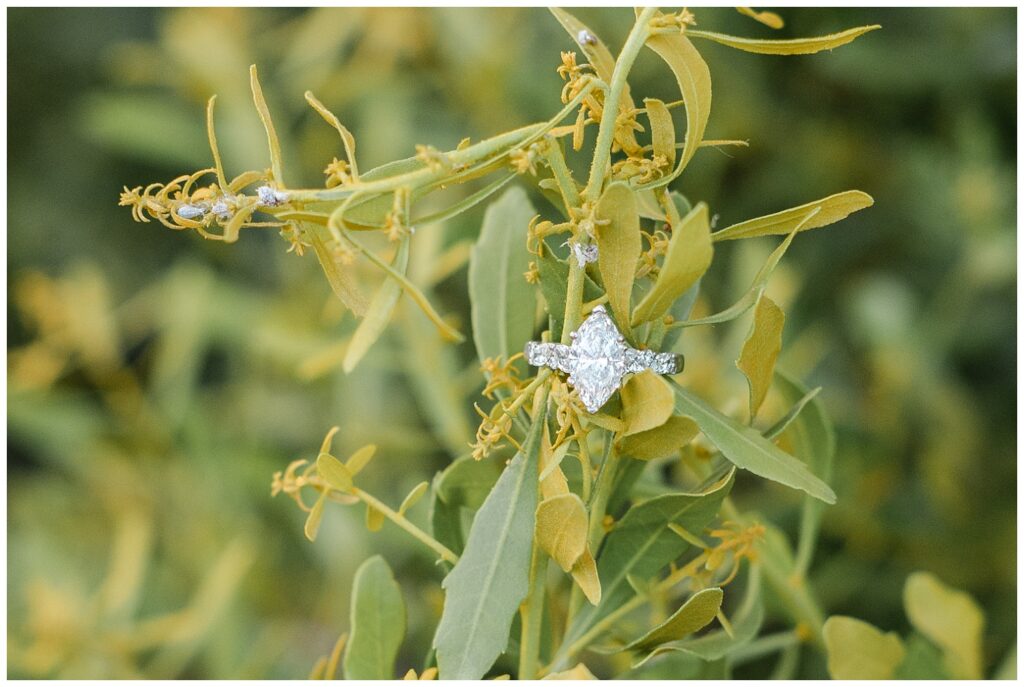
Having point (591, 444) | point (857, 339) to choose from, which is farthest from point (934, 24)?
point (591, 444)

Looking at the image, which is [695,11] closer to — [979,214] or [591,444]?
A: [979,214]

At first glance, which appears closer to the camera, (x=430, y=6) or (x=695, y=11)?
(x=695, y=11)

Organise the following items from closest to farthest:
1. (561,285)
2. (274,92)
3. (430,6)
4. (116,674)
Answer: (561,285) < (116,674) < (430,6) < (274,92)

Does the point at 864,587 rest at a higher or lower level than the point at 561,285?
lower

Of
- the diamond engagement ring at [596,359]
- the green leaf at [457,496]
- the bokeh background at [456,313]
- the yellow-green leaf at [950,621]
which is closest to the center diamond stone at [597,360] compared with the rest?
the diamond engagement ring at [596,359]

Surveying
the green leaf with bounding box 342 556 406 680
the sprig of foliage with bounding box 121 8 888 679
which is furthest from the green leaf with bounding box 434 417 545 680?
the green leaf with bounding box 342 556 406 680

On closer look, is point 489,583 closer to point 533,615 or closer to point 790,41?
point 533,615
